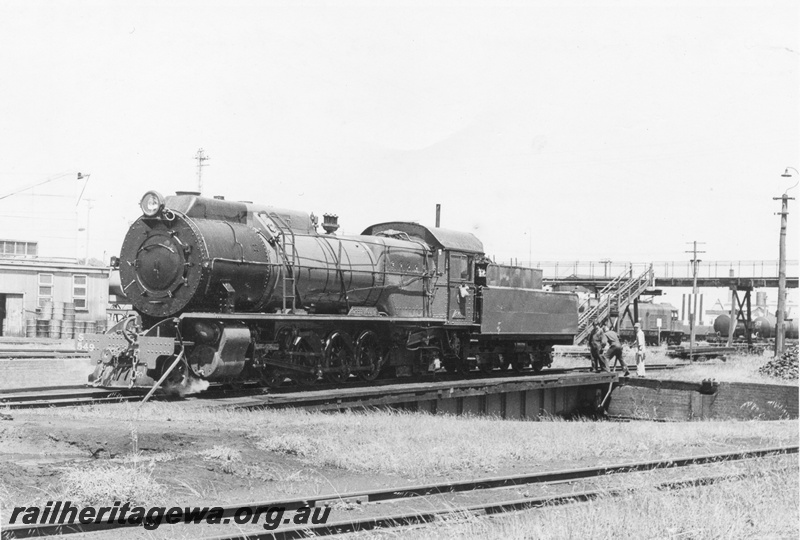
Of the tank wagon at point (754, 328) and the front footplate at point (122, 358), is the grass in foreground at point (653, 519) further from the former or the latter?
the tank wagon at point (754, 328)

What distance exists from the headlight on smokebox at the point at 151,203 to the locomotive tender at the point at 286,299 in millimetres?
22

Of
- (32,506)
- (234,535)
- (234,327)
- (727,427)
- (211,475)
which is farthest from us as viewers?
(727,427)

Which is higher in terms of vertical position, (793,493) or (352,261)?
(352,261)

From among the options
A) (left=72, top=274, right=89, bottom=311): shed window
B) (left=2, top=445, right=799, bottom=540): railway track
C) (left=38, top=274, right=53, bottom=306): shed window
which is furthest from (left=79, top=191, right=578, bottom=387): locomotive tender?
(left=38, top=274, right=53, bottom=306): shed window

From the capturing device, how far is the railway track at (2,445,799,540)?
7230 millimetres

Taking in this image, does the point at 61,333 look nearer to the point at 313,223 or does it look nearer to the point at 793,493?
the point at 313,223

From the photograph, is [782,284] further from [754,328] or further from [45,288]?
[754,328]

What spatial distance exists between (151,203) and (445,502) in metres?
9.60

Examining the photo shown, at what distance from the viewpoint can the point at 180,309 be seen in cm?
1544

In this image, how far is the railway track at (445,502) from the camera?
285 inches

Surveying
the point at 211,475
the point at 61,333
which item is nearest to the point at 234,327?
the point at 211,475

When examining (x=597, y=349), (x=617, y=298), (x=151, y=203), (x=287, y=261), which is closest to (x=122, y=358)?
(x=151, y=203)

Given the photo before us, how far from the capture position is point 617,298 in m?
36.8

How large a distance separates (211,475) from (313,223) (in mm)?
9487
